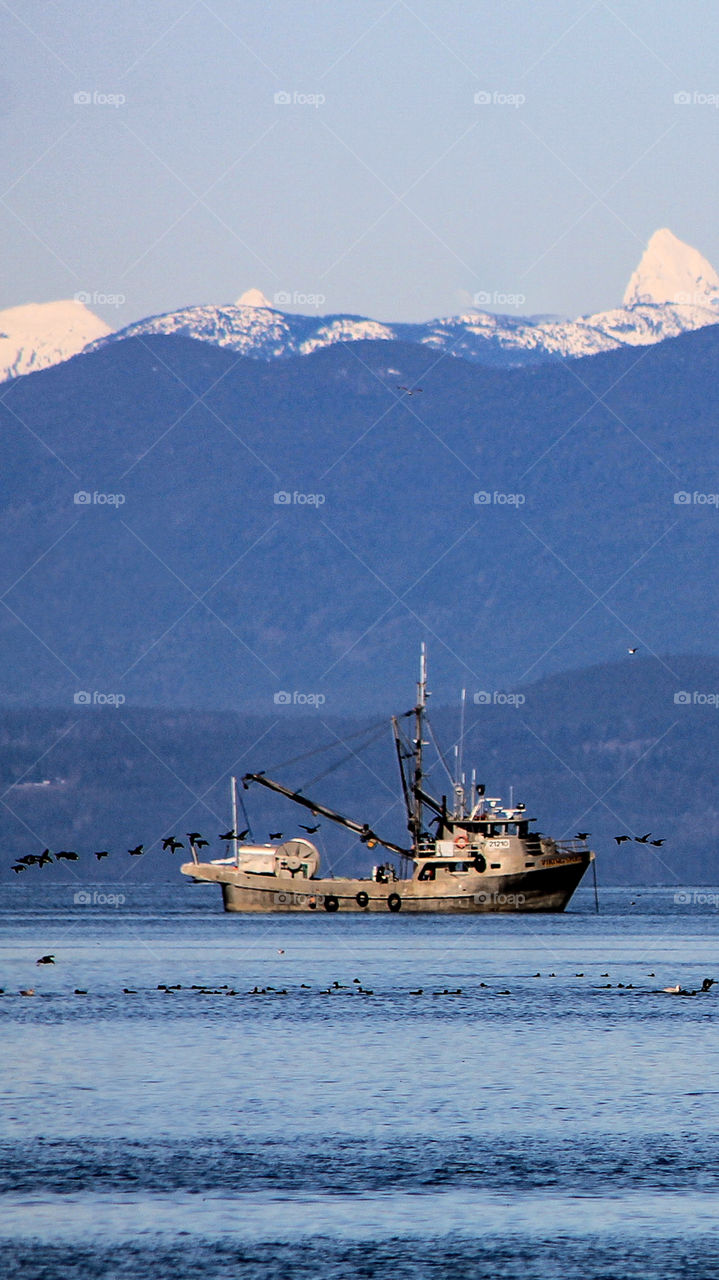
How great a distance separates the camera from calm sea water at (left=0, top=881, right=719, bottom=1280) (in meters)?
50.8

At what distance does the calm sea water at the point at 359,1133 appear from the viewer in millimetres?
50750

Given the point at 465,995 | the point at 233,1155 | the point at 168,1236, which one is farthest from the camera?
the point at 465,995

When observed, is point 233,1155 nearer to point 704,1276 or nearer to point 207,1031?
point 704,1276

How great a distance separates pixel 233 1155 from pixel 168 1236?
446 inches

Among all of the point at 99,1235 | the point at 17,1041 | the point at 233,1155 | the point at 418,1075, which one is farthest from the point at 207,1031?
the point at 99,1235

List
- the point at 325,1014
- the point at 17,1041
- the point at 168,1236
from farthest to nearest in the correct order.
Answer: the point at 325,1014
the point at 17,1041
the point at 168,1236

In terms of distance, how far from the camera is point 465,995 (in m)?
123

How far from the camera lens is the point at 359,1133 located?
221ft

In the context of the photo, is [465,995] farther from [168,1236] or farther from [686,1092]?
[168,1236]

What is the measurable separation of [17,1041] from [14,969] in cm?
5587

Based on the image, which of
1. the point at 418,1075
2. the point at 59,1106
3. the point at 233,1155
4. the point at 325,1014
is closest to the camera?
the point at 233,1155

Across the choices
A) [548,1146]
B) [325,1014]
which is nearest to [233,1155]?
[548,1146]

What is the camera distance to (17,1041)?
313 ft

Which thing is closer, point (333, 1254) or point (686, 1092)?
point (333, 1254)
